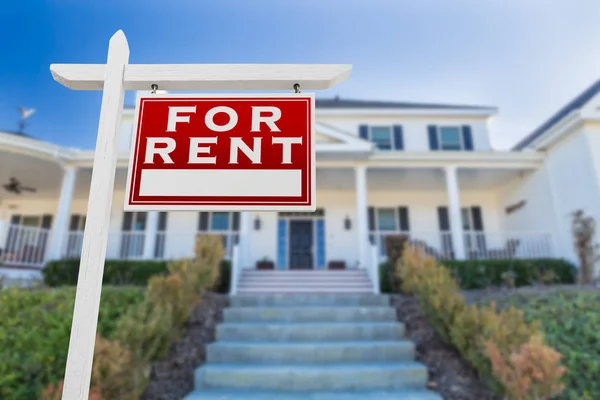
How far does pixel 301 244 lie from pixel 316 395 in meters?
8.39

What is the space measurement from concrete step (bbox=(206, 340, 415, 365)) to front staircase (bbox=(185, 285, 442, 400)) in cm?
1

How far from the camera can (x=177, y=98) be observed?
5.41 ft

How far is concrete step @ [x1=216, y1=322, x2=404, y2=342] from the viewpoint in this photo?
533cm

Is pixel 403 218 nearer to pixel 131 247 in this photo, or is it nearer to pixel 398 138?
pixel 398 138

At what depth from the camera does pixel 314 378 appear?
4.26 meters

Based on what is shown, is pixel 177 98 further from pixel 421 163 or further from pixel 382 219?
pixel 382 219

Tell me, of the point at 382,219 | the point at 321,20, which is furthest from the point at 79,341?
the point at 382,219

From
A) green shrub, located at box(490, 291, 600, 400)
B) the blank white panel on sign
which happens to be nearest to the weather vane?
the blank white panel on sign

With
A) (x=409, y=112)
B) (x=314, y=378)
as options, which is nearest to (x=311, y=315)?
(x=314, y=378)

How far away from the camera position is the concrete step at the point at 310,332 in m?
5.33

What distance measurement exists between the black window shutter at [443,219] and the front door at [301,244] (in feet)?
15.6

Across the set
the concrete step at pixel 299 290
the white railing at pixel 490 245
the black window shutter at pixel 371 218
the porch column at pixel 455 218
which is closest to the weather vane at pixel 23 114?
the concrete step at pixel 299 290

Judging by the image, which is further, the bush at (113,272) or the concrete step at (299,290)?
the bush at (113,272)

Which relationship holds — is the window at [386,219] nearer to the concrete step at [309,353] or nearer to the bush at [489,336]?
the bush at [489,336]
